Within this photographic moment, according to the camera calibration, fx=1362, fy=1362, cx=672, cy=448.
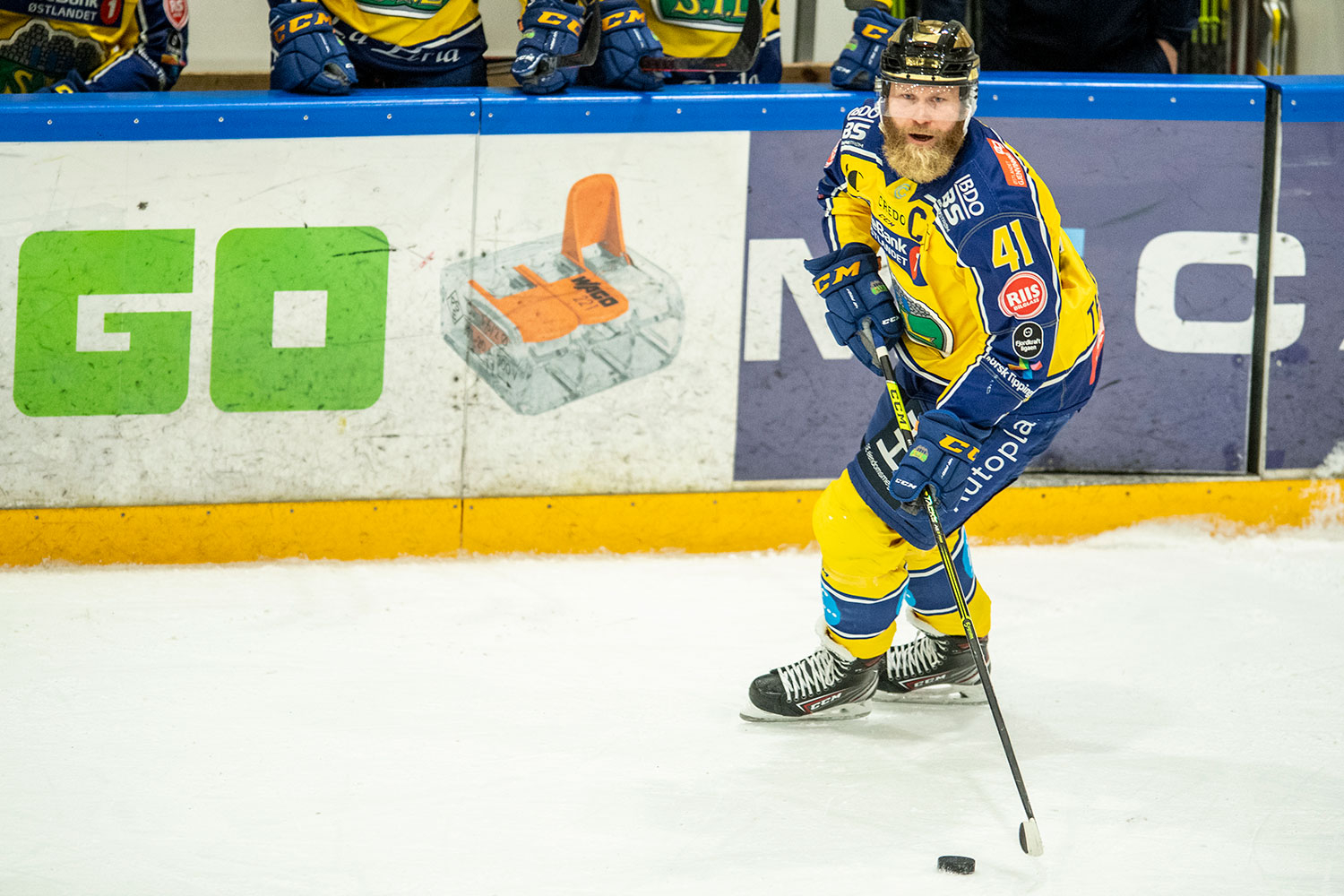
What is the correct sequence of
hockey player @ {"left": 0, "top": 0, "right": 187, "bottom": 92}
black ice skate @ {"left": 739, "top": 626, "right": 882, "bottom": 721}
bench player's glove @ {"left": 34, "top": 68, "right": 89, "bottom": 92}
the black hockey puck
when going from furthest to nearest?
hockey player @ {"left": 0, "top": 0, "right": 187, "bottom": 92} → bench player's glove @ {"left": 34, "top": 68, "right": 89, "bottom": 92} → black ice skate @ {"left": 739, "top": 626, "right": 882, "bottom": 721} → the black hockey puck

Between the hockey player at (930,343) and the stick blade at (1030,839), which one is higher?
the hockey player at (930,343)

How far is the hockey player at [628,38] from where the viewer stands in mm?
3705

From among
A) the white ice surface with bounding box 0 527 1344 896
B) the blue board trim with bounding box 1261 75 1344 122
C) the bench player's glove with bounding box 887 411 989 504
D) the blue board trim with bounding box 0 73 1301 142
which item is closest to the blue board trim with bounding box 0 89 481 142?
the blue board trim with bounding box 0 73 1301 142

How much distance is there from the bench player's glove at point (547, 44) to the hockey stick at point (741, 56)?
327mm

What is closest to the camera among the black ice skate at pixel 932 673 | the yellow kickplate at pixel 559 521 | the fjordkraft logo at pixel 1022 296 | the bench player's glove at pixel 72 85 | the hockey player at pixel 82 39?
the fjordkraft logo at pixel 1022 296

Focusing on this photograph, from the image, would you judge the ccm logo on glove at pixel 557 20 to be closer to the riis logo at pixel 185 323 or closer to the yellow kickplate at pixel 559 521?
the riis logo at pixel 185 323

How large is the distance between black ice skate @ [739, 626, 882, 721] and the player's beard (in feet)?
3.24

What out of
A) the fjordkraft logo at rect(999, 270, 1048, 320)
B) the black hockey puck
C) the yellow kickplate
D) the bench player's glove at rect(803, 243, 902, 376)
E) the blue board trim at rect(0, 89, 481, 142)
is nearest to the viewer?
the black hockey puck

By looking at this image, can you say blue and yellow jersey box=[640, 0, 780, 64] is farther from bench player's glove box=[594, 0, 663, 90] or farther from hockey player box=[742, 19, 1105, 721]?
hockey player box=[742, 19, 1105, 721]

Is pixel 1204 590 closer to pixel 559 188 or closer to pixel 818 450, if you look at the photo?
pixel 818 450

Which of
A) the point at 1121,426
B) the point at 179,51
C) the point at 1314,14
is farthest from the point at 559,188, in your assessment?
the point at 1314,14

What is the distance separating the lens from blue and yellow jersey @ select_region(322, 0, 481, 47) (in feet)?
13.0

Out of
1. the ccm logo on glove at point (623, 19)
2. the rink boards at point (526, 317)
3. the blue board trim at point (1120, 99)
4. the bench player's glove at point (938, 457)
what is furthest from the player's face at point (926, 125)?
the ccm logo on glove at point (623, 19)

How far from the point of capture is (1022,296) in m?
2.41
